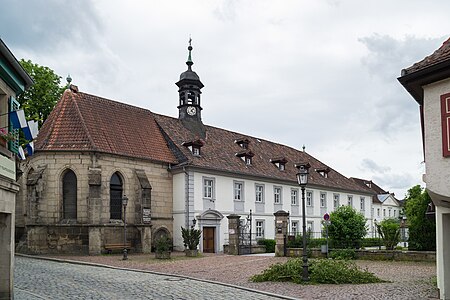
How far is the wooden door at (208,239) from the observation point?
34406 millimetres

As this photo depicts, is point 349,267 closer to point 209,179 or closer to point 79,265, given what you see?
point 79,265

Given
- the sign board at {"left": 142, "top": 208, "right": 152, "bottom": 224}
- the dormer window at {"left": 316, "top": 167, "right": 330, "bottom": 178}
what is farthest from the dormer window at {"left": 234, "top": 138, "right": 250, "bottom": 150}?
the sign board at {"left": 142, "top": 208, "right": 152, "bottom": 224}

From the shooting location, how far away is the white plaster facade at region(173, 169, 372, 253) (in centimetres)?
3366

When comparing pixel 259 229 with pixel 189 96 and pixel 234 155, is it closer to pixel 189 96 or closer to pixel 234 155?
pixel 234 155

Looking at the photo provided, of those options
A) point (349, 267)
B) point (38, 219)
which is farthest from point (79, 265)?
point (349, 267)

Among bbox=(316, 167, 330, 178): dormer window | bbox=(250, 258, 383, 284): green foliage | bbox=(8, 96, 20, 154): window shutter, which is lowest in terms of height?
bbox=(250, 258, 383, 284): green foliage

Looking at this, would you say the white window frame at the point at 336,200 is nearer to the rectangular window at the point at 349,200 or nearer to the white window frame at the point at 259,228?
the rectangular window at the point at 349,200

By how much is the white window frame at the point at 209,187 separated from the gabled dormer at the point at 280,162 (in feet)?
29.6

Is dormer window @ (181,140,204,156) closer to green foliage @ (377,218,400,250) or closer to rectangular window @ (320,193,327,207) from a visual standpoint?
green foliage @ (377,218,400,250)

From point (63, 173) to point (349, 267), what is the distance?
18293mm

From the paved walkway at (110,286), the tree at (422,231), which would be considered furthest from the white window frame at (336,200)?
the paved walkway at (110,286)

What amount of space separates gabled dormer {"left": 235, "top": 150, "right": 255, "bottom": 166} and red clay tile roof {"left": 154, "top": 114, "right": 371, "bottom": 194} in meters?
0.33

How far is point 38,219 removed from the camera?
2864 centimetres

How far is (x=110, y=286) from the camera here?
49.7 feet
